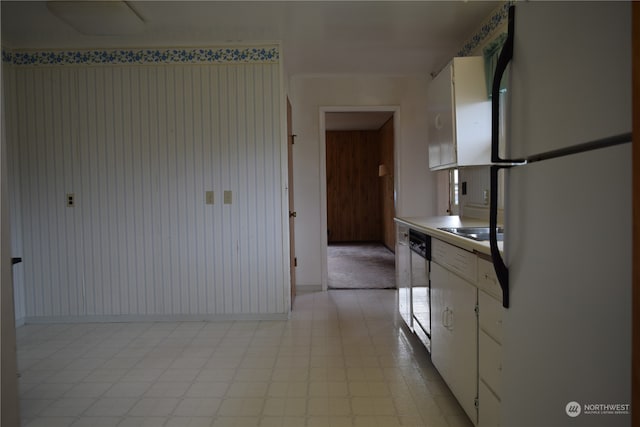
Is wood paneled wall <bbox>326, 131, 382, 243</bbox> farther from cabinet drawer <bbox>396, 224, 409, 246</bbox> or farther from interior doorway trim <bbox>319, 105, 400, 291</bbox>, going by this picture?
cabinet drawer <bbox>396, 224, 409, 246</bbox>

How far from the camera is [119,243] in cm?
348

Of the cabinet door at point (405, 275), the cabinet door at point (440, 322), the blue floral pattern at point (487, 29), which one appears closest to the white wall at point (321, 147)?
the blue floral pattern at point (487, 29)

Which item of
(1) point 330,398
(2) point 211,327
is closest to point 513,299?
(1) point 330,398

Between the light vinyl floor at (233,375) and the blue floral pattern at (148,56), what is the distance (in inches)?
86.4

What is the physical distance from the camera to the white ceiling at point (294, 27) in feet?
9.15

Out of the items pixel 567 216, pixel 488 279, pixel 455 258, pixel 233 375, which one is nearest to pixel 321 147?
pixel 233 375

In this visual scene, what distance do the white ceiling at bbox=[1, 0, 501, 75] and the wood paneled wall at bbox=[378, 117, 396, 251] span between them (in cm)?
350

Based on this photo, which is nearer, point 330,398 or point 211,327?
point 330,398

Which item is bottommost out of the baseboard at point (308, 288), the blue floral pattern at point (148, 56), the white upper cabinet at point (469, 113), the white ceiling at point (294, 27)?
the baseboard at point (308, 288)

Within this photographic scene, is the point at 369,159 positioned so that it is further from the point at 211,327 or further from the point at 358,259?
the point at 211,327

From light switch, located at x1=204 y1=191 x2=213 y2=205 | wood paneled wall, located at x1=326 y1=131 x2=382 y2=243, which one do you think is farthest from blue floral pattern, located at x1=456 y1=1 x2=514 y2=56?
wood paneled wall, located at x1=326 y1=131 x2=382 y2=243

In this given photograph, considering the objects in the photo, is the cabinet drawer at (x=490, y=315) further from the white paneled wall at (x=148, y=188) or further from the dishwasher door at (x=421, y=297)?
the white paneled wall at (x=148, y=188)

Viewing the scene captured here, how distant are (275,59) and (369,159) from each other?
571 centimetres

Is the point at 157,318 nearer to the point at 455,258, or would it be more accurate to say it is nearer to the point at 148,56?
the point at 148,56
